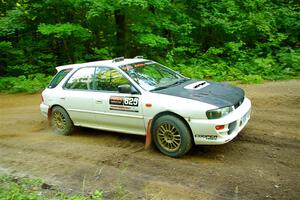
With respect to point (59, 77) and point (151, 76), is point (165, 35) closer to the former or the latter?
point (59, 77)

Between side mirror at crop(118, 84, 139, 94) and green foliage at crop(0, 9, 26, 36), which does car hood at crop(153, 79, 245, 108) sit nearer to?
side mirror at crop(118, 84, 139, 94)

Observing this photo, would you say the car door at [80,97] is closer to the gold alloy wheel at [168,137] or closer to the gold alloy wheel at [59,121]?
the gold alloy wheel at [59,121]

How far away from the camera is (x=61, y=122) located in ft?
25.9

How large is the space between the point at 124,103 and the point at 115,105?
23 cm

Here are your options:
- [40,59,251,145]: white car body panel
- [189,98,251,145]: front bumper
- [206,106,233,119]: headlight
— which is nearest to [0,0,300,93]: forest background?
[40,59,251,145]: white car body panel

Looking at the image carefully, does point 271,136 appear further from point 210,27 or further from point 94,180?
point 210,27

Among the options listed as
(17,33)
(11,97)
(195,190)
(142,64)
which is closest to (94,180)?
(195,190)

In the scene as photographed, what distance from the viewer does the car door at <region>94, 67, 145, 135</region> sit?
6402 millimetres

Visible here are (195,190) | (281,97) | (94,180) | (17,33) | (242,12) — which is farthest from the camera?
(17,33)

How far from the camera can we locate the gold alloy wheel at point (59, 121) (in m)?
7.84

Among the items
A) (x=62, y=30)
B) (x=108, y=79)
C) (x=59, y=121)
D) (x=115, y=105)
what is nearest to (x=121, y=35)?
(x=62, y=30)

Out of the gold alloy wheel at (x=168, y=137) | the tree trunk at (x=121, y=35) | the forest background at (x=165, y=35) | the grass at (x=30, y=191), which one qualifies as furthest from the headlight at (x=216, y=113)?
the tree trunk at (x=121, y=35)

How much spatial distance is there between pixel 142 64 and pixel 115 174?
101 inches

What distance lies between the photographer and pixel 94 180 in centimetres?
546
